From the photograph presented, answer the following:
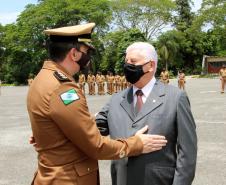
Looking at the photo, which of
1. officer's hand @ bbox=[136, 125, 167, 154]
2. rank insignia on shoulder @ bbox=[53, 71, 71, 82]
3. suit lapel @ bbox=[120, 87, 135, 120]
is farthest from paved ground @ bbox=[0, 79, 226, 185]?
rank insignia on shoulder @ bbox=[53, 71, 71, 82]

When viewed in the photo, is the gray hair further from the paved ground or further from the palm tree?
the palm tree

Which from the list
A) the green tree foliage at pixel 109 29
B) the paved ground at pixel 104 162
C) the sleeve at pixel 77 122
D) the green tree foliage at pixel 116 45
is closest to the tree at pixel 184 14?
the green tree foliage at pixel 109 29

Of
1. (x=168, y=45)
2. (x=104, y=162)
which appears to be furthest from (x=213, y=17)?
(x=104, y=162)

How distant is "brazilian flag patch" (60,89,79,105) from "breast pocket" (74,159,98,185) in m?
0.39

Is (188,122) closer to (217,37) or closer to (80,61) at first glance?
(80,61)

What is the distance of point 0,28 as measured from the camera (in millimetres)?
75188

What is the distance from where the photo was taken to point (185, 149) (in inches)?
111

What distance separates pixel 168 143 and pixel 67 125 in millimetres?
740

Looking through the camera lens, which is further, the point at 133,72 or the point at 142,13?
the point at 142,13

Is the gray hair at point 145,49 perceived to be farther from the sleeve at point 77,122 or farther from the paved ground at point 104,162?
the paved ground at point 104,162

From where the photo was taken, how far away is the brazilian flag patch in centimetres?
248

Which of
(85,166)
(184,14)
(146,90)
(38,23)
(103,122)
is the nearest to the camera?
(85,166)

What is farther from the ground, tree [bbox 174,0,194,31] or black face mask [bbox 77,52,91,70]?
tree [bbox 174,0,194,31]

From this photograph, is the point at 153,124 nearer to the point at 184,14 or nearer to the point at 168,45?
the point at 168,45
